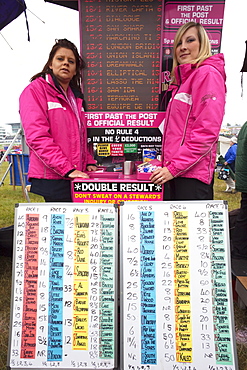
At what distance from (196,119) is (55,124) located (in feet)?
2.96

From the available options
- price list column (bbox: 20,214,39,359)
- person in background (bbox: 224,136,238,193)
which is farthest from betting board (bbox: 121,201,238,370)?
person in background (bbox: 224,136,238,193)

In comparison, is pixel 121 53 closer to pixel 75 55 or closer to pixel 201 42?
pixel 75 55

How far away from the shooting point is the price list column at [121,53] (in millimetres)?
1987

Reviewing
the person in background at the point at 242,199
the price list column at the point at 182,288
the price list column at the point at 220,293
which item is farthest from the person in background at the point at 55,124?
the person in background at the point at 242,199

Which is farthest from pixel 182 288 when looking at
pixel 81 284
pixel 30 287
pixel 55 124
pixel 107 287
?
pixel 55 124

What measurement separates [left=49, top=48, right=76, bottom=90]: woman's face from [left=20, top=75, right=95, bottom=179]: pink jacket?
0.09m

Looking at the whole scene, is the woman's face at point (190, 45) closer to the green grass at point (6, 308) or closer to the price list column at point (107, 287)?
the price list column at point (107, 287)

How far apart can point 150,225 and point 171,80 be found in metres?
1.18

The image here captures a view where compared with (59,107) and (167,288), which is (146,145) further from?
(167,288)

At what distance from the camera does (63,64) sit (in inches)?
73.6

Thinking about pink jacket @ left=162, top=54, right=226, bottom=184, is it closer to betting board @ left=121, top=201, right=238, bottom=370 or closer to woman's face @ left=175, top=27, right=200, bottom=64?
woman's face @ left=175, top=27, right=200, bottom=64

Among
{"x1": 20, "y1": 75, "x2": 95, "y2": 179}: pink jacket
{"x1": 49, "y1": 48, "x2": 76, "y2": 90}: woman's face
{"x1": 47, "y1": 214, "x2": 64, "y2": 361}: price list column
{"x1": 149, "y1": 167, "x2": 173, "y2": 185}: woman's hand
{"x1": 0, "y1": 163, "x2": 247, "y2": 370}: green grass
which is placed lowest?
{"x1": 0, "y1": 163, "x2": 247, "y2": 370}: green grass

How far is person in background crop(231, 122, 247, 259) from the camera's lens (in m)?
2.78

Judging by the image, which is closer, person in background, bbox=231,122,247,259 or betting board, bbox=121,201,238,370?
betting board, bbox=121,201,238,370
